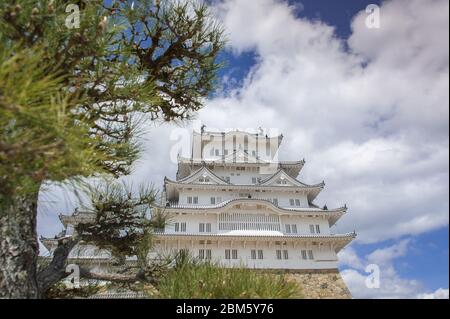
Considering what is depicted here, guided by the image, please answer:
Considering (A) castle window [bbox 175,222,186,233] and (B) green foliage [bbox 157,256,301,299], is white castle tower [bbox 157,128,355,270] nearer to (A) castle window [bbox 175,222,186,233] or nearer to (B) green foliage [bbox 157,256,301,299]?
(A) castle window [bbox 175,222,186,233]

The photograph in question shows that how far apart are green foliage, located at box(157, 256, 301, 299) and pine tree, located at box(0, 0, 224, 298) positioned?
1125 mm

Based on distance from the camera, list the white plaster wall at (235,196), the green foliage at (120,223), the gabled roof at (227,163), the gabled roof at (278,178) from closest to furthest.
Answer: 1. the green foliage at (120,223)
2. the white plaster wall at (235,196)
3. the gabled roof at (278,178)
4. the gabled roof at (227,163)

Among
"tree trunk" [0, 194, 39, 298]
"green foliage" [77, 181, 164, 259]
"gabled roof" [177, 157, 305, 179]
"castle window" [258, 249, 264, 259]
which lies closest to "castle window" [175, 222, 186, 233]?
"castle window" [258, 249, 264, 259]

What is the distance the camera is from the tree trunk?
2.61m

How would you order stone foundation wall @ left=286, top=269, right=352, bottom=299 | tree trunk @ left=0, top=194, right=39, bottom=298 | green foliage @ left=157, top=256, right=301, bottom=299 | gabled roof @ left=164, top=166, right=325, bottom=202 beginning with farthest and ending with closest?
gabled roof @ left=164, top=166, right=325, bottom=202
stone foundation wall @ left=286, top=269, right=352, bottom=299
tree trunk @ left=0, top=194, right=39, bottom=298
green foliage @ left=157, top=256, right=301, bottom=299

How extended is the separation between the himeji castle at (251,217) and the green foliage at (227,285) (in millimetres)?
13616

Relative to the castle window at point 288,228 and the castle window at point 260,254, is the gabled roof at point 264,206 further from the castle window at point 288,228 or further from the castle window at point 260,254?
the castle window at point 260,254

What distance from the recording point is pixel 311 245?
1978 cm

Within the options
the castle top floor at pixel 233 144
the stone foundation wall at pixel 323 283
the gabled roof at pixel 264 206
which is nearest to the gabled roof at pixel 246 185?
the gabled roof at pixel 264 206

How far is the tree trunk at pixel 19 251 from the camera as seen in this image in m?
2.61

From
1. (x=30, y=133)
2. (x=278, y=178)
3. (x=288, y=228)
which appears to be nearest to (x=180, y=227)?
(x=288, y=228)
